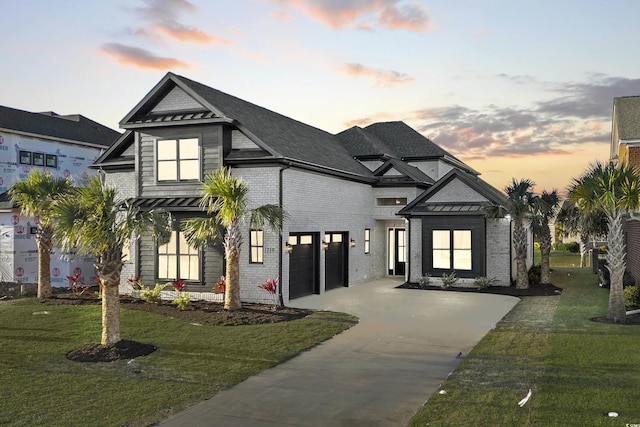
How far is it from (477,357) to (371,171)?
1903 cm

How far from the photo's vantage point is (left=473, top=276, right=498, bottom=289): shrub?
24.0 metres

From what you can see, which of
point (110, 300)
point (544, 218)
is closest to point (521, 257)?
point (544, 218)

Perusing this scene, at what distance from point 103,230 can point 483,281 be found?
56.4 ft

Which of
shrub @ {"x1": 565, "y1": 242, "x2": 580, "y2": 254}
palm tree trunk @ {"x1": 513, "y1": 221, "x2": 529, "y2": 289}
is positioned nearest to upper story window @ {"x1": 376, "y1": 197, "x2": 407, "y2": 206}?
palm tree trunk @ {"x1": 513, "y1": 221, "x2": 529, "y2": 289}

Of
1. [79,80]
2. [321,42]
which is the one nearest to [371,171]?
[321,42]

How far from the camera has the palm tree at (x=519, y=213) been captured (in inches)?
928

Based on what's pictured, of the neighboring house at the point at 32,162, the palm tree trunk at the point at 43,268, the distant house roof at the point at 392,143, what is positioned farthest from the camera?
the distant house roof at the point at 392,143

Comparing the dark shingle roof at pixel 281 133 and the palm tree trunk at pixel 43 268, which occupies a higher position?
the dark shingle roof at pixel 281 133

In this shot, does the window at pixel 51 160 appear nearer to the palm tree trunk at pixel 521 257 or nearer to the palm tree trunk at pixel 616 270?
the palm tree trunk at pixel 521 257

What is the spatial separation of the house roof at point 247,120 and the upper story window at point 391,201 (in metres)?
2.98

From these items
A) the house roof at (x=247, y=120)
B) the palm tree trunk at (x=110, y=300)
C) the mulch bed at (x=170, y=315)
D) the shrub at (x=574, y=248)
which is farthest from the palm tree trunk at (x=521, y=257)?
the shrub at (x=574, y=248)

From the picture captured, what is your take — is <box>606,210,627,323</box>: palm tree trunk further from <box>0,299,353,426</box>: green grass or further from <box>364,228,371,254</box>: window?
<box>364,228,371,254</box>: window

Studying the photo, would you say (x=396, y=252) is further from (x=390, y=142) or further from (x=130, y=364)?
(x=130, y=364)

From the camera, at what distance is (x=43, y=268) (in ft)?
68.3
